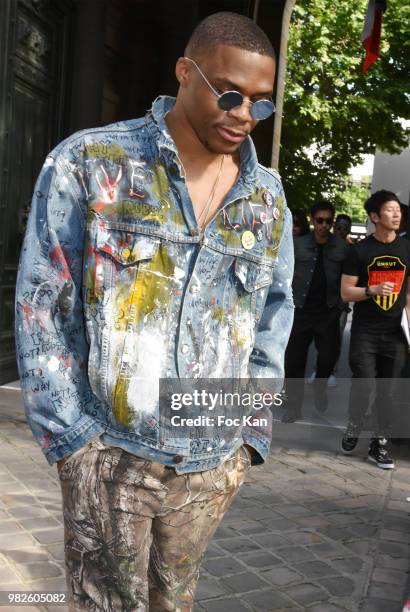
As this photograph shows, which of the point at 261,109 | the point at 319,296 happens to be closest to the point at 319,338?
the point at 319,296

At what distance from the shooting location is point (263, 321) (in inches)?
93.8

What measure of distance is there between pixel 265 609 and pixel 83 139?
2.39m

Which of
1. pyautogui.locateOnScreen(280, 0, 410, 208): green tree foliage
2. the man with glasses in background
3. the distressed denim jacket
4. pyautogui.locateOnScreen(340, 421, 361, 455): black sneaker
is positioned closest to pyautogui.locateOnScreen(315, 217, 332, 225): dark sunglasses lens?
the man with glasses in background

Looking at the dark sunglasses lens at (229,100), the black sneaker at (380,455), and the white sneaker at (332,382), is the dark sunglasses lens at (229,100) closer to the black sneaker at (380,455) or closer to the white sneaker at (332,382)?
the black sneaker at (380,455)

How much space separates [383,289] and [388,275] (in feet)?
0.55

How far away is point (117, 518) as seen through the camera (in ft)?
6.82

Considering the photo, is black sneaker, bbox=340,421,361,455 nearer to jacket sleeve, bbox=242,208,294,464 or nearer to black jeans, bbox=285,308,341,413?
black jeans, bbox=285,308,341,413

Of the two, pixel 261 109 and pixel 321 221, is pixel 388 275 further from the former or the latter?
pixel 261 109

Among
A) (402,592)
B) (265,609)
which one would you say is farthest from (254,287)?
(402,592)

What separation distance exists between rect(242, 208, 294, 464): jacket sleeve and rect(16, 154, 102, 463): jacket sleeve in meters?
0.45

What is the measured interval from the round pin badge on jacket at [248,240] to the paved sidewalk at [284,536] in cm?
198

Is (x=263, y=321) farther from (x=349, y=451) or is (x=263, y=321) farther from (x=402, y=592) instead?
(x=349, y=451)

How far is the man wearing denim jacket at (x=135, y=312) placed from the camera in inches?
80.5

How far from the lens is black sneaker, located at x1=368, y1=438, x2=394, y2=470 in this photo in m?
6.53
